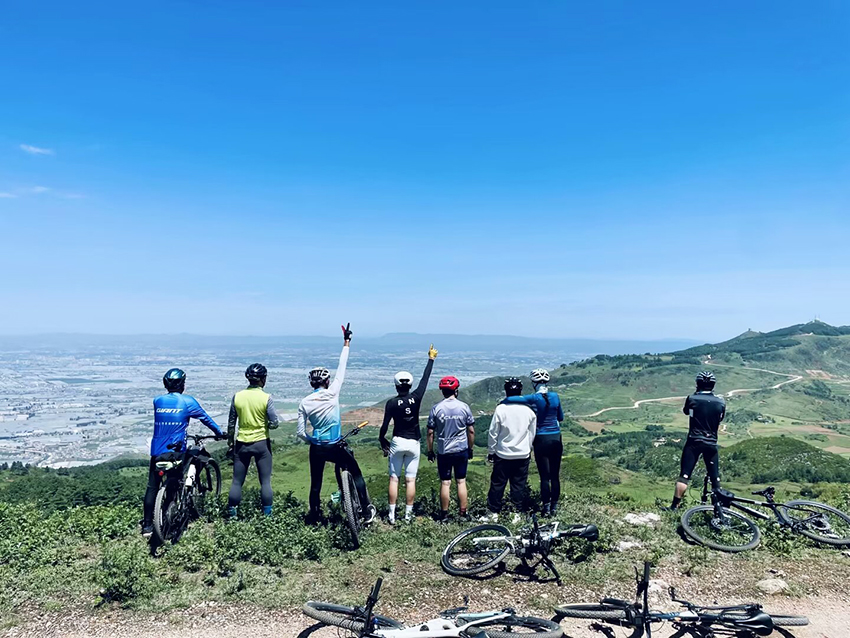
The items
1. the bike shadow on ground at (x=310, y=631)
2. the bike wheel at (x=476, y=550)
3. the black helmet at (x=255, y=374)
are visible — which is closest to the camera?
the bike shadow on ground at (x=310, y=631)

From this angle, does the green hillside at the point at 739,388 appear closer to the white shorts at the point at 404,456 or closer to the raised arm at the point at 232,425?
the white shorts at the point at 404,456

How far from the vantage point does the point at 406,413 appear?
9.98 metres

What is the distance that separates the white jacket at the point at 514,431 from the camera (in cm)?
1020

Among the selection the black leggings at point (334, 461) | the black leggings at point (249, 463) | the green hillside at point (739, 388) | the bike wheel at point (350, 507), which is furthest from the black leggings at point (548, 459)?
the green hillside at point (739, 388)

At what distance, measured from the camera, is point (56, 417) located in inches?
5030

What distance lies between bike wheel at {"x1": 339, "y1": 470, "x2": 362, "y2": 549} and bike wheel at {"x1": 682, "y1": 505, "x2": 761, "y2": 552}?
19.8 feet

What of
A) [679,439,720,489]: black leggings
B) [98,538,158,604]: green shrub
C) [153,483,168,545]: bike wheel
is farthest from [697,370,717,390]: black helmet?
[98,538,158,604]: green shrub

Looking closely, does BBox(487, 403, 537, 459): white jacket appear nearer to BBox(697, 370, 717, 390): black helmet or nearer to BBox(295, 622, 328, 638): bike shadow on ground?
BBox(697, 370, 717, 390): black helmet

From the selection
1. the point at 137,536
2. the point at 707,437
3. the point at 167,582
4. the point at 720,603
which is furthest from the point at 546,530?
the point at 137,536

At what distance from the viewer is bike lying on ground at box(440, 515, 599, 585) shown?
26.7 feet

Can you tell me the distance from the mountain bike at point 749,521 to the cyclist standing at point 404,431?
524 cm

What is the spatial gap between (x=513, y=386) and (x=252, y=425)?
497 centimetres

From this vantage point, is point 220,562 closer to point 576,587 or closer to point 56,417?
point 576,587

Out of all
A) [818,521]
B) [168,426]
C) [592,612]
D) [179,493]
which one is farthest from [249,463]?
[818,521]
